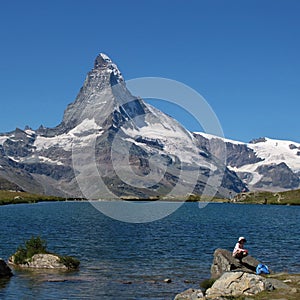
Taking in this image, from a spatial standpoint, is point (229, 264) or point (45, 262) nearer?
point (229, 264)

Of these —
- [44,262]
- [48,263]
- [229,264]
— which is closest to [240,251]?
[229,264]

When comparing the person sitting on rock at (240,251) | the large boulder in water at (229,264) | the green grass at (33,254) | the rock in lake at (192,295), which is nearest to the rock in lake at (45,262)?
the green grass at (33,254)

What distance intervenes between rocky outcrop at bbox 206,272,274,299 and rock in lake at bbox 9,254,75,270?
21809 mm

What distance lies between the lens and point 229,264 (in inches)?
1955

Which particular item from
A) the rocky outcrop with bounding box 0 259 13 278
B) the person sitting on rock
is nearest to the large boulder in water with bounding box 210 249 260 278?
the person sitting on rock

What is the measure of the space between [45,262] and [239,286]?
1021 inches

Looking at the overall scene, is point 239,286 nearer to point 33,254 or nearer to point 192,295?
point 192,295

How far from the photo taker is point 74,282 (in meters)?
46.5

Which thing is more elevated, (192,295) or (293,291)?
(293,291)

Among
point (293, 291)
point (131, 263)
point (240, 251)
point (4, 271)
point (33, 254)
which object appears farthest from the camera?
point (131, 263)

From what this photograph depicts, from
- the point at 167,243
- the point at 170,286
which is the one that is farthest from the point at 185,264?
the point at 167,243

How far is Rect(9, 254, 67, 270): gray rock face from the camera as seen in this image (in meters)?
54.1

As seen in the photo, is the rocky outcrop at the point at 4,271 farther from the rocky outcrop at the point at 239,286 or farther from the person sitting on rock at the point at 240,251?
the person sitting on rock at the point at 240,251

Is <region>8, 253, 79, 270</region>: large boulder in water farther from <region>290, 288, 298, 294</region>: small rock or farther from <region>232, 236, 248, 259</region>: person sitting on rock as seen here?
<region>290, 288, 298, 294</region>: small rock
